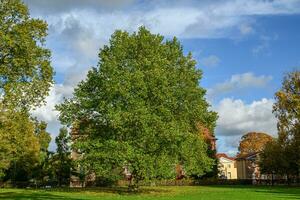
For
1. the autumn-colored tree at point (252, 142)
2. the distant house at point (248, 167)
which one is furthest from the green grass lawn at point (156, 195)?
the autumn-colored tree at point (252, 142)

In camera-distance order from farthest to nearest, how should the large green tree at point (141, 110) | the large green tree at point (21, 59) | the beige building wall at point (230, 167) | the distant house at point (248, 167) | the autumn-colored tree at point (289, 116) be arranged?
the beige building wall at point (230, 167)
the distant house at point (248, 167)
the autumn-colored tree at point (289, 116)
the large green tree at point (141, 110)
the large green tree at point (21, 59)

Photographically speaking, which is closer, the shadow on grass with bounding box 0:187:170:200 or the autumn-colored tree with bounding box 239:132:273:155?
the shadow on grass with bounding box 0:187:170:200

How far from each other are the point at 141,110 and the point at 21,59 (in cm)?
1618

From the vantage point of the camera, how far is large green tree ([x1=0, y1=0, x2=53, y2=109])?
115ft

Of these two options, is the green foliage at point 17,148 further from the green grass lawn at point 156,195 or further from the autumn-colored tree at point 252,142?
the autumn-colored tree at point 252,142

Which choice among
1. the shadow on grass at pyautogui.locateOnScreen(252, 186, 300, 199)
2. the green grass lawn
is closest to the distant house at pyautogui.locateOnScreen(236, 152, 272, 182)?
the shadow on grass at pyautogui.locateOnScreen(252, 186, 300, 199)

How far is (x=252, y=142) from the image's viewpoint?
132m

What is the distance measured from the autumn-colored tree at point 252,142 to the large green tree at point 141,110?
7376 centimetres

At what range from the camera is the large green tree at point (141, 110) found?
49.8m

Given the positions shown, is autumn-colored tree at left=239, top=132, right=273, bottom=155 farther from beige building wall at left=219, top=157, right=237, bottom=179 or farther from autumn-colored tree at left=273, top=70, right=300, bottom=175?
autumn-colored tree at left=273, top=70, right=300, bottom=175

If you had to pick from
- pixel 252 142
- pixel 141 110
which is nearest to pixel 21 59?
pixel 141 110

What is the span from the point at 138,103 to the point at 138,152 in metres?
4.82

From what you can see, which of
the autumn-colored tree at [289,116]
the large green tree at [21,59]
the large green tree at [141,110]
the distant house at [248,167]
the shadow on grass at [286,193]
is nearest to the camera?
the large green tree at [21,59]

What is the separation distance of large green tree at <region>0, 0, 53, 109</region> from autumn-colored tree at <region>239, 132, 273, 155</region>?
99792mm
